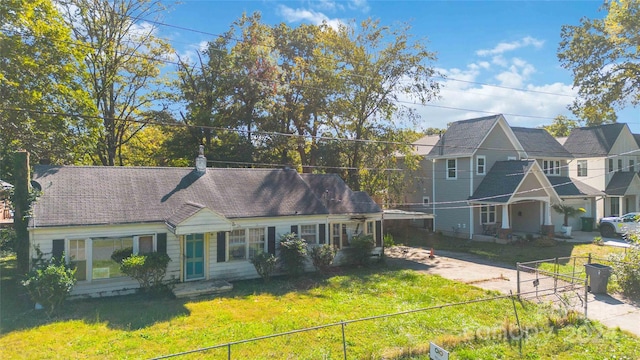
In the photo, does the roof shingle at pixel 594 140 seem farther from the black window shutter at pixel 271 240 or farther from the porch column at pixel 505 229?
the black window shutter at pixel 271 240

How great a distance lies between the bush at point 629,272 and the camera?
13.0 m

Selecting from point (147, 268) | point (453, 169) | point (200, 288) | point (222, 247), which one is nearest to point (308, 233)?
point (222, 247)

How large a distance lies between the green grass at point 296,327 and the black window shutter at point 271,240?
2287 mm

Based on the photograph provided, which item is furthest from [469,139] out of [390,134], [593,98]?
[593,98]

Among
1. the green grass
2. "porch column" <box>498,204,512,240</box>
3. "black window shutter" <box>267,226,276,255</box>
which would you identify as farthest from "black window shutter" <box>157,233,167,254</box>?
"porch column" <box>498,204,512,240</box>

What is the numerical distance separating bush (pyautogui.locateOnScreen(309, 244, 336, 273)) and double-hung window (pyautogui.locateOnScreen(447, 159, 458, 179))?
15126mm

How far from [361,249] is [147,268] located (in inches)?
363

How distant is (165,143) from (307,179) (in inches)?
537

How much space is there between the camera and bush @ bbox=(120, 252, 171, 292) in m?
12.8

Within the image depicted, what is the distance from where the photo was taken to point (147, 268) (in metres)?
13.1

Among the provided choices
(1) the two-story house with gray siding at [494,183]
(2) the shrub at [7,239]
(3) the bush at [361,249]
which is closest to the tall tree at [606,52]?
(1) the two-story house with gray siding at [494,183]

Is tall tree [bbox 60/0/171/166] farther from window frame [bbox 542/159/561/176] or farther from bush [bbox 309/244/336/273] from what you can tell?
window frame [bbox 542/159/561/176]

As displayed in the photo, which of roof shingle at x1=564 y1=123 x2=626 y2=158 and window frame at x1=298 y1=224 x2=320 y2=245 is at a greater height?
roof shingle at x1=564 y1=123 x2=626 y2=158

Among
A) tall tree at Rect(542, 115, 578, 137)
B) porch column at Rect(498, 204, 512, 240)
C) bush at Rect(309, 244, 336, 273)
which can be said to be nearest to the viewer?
bush at Rect(309, 244, 336, 273)
